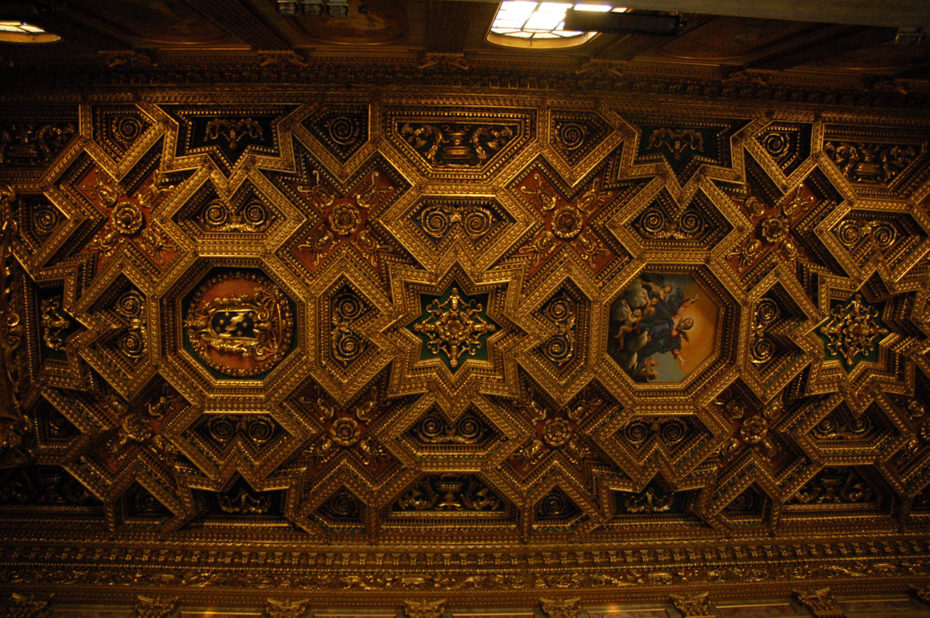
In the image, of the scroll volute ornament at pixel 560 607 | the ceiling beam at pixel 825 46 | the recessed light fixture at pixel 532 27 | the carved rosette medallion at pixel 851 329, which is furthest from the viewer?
the carved rosette medallion at pixel 851 329

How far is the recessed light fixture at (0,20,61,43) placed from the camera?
4605mm

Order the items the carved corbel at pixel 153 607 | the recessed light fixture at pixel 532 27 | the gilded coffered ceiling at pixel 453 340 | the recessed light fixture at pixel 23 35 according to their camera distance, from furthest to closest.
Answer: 1. the carved corbel at pixel 153 607
2. the gilded coffered ceiling at pixel 453 340
3. the recessed light fixture at pixel 23 35
4. the recessed light fixture at pixel 532 27

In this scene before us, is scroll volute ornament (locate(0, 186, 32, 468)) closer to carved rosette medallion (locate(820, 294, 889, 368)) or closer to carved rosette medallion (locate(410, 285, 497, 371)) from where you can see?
carved rosette medallion (locate(410, 285, 497, 371))

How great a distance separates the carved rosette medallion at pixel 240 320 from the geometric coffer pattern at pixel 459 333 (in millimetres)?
29

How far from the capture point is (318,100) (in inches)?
205

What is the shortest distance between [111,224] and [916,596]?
30.4 ft

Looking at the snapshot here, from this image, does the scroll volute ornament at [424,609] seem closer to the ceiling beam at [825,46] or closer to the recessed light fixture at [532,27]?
the recessed light fixture at [532,27]

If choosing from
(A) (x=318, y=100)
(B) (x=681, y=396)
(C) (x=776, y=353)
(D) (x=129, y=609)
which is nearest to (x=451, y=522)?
(B) (x=681, y=396)

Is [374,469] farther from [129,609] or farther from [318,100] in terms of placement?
[318,100]

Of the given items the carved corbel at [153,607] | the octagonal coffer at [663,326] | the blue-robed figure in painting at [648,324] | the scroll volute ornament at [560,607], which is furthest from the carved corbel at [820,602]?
the carved corbel at [153,607]

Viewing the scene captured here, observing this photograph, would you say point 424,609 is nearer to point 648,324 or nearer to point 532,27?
point 648,324

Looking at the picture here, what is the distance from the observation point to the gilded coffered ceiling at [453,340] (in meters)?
5.34

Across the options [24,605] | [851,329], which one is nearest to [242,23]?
[24,605]

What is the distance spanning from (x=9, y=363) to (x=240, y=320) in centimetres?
235
